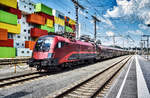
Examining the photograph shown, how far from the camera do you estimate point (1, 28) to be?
3100cm

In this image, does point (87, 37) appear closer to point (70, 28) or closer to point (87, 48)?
point (87, 48)

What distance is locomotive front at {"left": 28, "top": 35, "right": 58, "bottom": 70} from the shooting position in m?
11.2

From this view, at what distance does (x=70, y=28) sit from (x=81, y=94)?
5406cm

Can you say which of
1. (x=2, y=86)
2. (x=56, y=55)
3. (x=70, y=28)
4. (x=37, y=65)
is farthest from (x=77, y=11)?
(x=70, y=28)

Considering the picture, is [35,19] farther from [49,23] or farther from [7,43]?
[7,43]

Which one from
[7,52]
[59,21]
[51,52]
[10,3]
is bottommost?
[7,52]

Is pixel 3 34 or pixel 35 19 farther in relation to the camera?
pixel 35 19

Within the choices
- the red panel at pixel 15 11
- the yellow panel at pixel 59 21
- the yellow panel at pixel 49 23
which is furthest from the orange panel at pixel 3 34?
the yellow panel at pixel 59 21

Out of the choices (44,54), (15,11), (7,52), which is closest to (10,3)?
(15,11)

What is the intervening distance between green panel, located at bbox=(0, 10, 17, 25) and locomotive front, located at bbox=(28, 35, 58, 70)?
24.1 metres

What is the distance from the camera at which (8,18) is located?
3272 cm

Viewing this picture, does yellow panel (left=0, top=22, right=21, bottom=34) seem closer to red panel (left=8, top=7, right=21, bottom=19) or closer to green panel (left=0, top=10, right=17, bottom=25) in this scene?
green panel (left=0, top=10, right=17, bottom=25)

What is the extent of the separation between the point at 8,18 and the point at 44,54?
26.7 metres

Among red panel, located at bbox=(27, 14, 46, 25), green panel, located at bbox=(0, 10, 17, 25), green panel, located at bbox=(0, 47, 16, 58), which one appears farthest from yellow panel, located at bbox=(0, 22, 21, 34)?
green panel, located at bbox=(0, 47, 16, 58)
